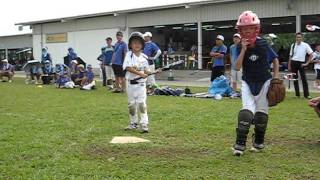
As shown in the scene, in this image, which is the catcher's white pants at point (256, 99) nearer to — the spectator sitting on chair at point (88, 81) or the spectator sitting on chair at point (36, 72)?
the spectator sitting on chair at point (88, 81)

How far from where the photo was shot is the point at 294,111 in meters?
10.9

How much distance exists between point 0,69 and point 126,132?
2212cm

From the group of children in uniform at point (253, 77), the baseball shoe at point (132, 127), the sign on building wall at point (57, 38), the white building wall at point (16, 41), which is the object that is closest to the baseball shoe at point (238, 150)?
the group of children in uniform at point (253, 77)

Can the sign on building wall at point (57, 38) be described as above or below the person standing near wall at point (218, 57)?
above

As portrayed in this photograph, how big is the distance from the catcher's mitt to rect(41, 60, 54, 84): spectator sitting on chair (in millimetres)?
18459

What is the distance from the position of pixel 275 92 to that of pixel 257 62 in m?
0.45

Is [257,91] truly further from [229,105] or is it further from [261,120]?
[229,105]

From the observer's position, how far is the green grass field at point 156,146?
5605 mm

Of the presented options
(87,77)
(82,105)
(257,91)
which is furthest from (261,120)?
(87,77)

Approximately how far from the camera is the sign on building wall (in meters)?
43.4

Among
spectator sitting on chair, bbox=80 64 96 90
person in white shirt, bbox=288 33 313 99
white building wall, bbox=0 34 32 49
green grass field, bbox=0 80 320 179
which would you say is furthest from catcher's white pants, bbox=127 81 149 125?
white building wall, bbox=0 34 32 49

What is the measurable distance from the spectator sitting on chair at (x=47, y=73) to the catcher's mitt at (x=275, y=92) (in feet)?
60.6

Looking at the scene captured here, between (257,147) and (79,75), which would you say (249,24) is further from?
(79,75)

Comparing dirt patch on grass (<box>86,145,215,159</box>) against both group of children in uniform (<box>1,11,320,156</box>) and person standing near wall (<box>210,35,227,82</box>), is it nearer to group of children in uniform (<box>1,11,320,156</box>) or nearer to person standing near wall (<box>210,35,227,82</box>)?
group of children in uniform (<box>1,11,320,156</box>)
